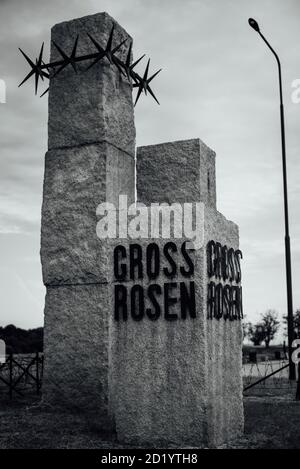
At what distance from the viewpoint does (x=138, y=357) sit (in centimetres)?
713

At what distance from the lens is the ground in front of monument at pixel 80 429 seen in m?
7.07

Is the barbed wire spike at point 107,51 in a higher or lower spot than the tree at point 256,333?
higher

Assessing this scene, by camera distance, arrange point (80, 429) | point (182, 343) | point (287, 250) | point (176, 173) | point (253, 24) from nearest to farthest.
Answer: point (182, 343), point (176, 173), point (80, 429), point (253, 24), point (287, 250)

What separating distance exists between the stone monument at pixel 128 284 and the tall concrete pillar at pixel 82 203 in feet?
0.06

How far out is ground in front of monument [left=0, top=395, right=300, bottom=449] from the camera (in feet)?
23.2

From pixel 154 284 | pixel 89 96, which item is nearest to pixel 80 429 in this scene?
pixel 154 284

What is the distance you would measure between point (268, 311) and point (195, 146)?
61262mm

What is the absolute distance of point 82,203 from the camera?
9.41 metres

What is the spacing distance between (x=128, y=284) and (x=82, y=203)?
240 centimetres

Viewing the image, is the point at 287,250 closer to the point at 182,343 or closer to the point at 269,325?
the point at 182,343

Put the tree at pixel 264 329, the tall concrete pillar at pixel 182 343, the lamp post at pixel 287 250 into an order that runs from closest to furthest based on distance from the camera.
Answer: the tall concrete pillar at pixel 182 343
the lamp post at pixel 287 250
the tree at pixel 264 329

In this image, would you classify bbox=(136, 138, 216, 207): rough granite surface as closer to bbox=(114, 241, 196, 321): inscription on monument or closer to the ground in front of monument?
bbox=(114, 241, 196, 321): inscription on monument

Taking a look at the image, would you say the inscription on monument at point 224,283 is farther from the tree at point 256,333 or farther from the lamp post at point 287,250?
the tree at point 256,333

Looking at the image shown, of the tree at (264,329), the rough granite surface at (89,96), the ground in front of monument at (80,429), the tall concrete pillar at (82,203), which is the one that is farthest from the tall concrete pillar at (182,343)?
the tree at (264,329)
